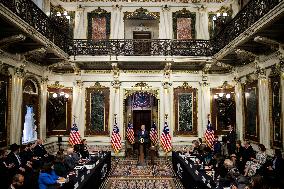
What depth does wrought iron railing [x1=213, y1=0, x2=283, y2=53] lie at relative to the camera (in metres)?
9.05

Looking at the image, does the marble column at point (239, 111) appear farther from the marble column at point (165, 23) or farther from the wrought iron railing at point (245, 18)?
the marble column at point (165, 23)

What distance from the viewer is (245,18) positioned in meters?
11.0

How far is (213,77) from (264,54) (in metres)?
5.39

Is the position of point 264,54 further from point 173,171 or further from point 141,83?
point 141,83

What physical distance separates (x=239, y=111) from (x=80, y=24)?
9988 millimetres

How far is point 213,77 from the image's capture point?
17.0 metres

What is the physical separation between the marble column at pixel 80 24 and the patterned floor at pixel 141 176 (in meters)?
7.38

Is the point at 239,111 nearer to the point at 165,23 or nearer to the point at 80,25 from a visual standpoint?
the point at 165,23

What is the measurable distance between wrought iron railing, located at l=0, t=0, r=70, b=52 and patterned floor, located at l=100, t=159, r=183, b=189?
21.0 feet

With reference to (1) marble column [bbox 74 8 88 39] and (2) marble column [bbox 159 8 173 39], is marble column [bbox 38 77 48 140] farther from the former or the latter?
(2) marble column [bbox 159 8 173 39]

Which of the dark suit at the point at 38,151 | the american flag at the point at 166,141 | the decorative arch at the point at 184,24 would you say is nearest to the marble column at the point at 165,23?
the decorative arch at the point at 184,24

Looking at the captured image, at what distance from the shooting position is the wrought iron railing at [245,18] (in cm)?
905

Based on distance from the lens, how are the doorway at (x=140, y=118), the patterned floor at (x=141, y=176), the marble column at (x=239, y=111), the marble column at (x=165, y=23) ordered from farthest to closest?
the doorway at (x=140, y=118), the marble column at (x=165, y=23), the marble column at (x=239, y=111), the patterned floor at (x=141, y=176)

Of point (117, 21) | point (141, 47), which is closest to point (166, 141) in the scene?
point (141, 47)
